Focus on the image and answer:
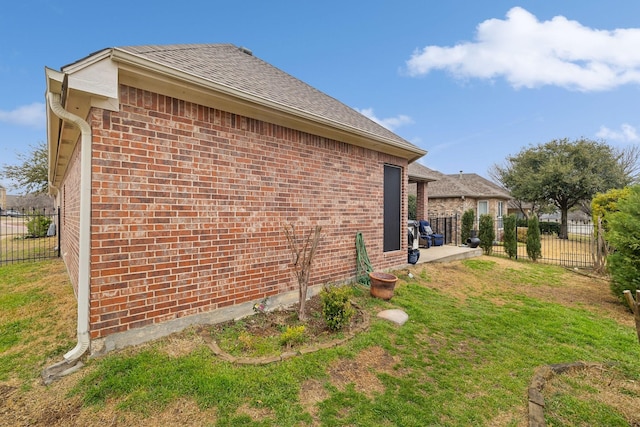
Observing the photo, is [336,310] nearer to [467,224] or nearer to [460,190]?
[467,224]

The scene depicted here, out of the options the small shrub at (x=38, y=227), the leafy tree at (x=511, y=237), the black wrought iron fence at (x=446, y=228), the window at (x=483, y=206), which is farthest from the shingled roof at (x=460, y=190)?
the small shrub at (x=38, y=227)

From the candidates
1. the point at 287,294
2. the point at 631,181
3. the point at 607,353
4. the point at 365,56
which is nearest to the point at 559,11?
the point at 365,56

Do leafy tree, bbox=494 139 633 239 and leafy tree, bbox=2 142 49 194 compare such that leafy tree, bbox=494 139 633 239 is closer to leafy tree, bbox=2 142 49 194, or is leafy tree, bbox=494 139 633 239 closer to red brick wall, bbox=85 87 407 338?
red brick wall, bbox=85 87 407 338

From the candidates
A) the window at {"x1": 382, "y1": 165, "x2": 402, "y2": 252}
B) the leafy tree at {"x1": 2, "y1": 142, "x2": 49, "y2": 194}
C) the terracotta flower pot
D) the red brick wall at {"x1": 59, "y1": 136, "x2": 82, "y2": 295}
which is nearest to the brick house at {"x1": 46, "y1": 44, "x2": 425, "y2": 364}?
the red brick wall at {"x1": 59, "y1": 136, "x2": 82, "y2": 295}

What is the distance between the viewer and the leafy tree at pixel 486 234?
11.3m

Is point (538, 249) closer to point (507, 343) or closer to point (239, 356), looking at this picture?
point (507, 343)

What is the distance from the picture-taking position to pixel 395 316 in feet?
14.9

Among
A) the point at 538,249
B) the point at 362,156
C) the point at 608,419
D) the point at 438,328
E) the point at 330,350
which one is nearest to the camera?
the point at 608,419

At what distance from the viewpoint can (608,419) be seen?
102 inches

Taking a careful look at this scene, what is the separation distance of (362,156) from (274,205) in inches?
104

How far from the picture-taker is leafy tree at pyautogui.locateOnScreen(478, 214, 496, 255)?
11336 millimetres

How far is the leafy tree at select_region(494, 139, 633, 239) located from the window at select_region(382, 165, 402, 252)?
733 inches

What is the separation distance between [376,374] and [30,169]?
1132 inches

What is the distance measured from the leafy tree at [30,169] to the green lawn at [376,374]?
2210 centimetres
